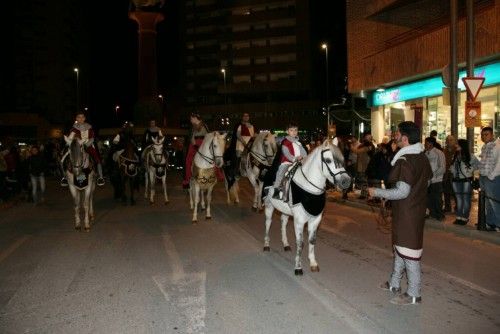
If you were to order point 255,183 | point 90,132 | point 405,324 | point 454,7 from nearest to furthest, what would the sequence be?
1. point 405,324
2. point 90,132
3. point 454,7
4. point 255,183

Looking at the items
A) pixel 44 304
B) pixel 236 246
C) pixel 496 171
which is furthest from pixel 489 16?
pixel 44 304

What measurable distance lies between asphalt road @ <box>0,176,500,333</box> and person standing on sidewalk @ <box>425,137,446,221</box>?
1.00m

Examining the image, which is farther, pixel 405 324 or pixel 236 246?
pixel 236 246

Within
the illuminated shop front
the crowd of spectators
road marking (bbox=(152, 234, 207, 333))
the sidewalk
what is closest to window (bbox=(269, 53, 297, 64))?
the illuminated shop front

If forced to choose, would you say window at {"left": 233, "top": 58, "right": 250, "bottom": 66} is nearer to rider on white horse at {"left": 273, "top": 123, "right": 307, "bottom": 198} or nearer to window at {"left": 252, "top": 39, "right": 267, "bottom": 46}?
window at {"left": 252, "top": 39, "right": 267, "bottom": 46}

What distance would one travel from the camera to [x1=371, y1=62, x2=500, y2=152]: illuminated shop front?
1744 centimetres

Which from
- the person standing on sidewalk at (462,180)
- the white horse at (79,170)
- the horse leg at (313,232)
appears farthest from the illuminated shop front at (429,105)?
the white horse at (79,170)

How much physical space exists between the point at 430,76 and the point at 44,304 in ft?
59.7

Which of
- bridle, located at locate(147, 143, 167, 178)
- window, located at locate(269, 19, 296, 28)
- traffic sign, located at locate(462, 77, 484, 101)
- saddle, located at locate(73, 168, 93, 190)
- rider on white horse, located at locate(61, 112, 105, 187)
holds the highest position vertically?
window, located at locate(269, 19, 296, 28)

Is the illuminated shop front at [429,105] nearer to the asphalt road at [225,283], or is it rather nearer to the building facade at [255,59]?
the asphalt road at [225,283]

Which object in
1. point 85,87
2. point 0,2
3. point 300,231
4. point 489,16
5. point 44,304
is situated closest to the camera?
point 44,304

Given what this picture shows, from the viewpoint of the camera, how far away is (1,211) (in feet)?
54.8

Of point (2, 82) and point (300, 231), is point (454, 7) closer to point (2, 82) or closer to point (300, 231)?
point (300, 231)

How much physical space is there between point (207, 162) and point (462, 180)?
6336 mm
